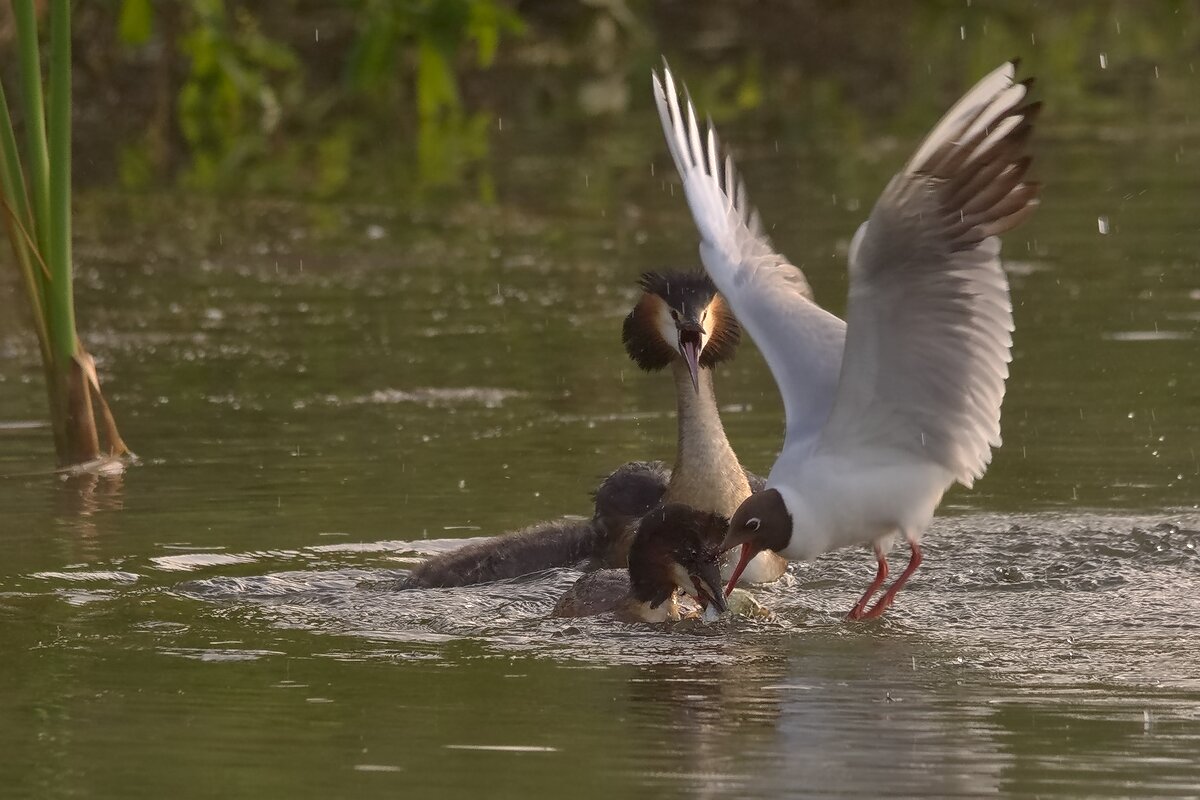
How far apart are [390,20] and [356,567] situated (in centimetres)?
1030

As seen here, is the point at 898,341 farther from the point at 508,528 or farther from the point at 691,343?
the point at 508,528

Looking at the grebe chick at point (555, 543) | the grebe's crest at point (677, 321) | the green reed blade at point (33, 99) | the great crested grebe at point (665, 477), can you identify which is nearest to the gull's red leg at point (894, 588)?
the great crested grebe at point (665, 477)

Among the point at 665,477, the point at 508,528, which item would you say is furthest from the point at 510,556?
the point at 665,477

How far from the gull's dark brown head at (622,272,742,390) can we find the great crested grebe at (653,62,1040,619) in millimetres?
159

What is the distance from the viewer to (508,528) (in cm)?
867

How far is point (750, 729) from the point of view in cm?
591

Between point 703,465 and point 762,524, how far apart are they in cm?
87

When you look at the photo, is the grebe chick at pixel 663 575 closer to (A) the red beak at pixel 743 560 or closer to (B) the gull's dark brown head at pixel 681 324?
(A) the red beak at pixel 743 560

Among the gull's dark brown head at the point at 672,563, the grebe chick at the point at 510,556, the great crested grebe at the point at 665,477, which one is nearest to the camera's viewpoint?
the gull's dark brown head at the point at 672,563

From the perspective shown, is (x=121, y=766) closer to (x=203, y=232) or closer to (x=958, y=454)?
(x=958, y=454)

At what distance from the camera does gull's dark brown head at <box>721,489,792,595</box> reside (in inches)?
294

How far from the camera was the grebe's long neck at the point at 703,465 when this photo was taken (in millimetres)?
8266

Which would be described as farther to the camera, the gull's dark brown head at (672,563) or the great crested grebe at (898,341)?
the gull's dark brown head at (672,563)

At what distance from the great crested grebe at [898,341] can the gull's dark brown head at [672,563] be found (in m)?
0.16
